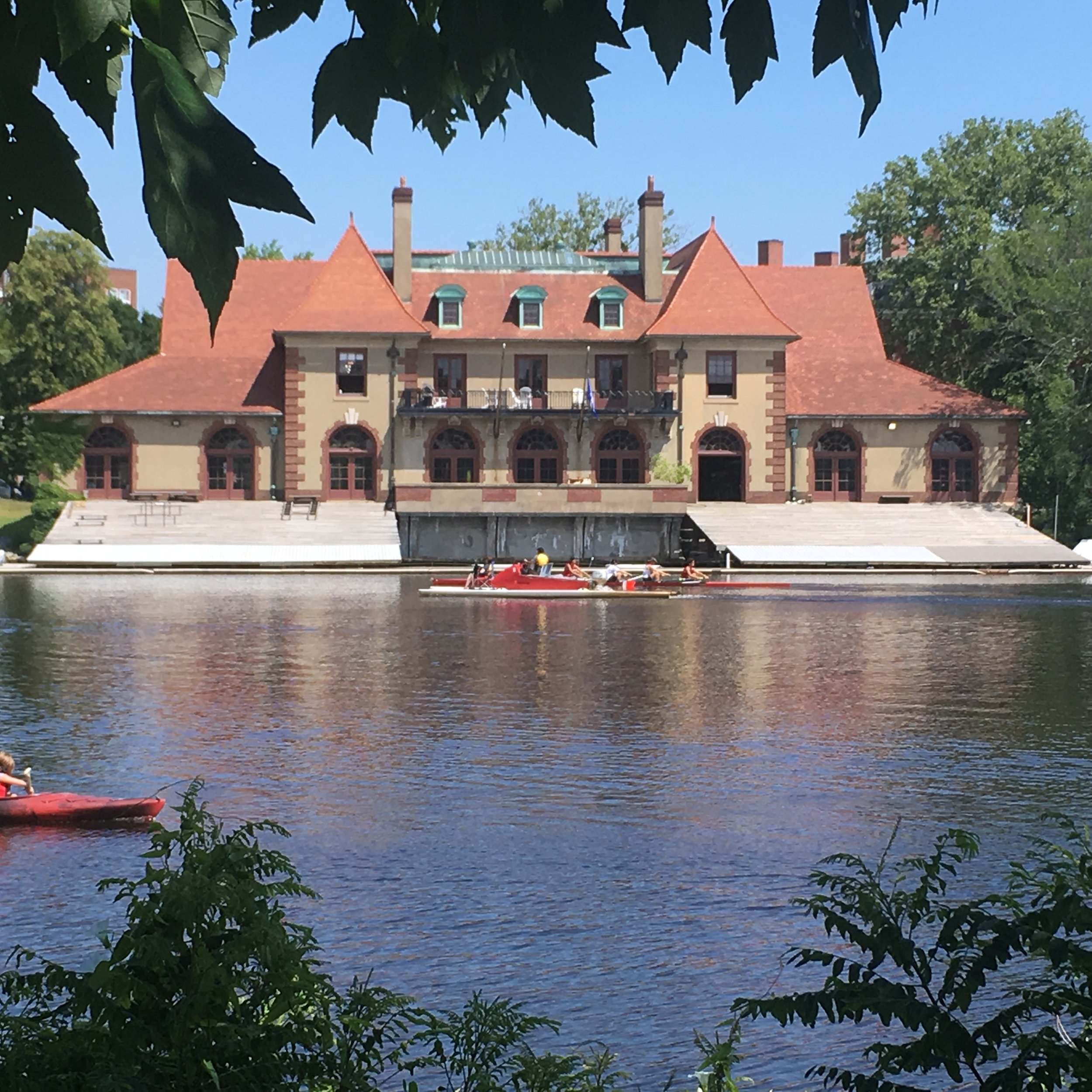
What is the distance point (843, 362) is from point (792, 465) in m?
6.04

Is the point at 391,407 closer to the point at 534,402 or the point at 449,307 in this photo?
Result: the point at 449,307

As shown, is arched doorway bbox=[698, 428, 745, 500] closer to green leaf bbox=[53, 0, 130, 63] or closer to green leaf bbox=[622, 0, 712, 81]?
green leaf bbox=[622, 0, 712, 81]

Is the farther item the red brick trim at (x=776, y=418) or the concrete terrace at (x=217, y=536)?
the red brick trim at (x=776, y=418)

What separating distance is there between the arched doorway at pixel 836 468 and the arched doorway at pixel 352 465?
17842 mm

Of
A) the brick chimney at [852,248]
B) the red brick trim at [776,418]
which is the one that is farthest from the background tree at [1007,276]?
the red brick trim at [776,418]

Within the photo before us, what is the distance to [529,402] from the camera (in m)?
59.7

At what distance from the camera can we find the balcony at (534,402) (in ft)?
→ 192

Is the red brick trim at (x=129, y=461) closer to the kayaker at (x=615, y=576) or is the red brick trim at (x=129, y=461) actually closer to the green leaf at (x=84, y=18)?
the kayaker at (x=615, y=576)

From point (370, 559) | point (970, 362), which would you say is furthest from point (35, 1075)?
point (970, 362)

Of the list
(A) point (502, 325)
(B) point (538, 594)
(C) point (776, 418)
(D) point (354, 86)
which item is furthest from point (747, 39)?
(A) point (502, 325)

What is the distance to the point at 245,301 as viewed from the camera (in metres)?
63.7

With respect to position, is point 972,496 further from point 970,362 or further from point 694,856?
point 694,856

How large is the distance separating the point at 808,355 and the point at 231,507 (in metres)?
25.0

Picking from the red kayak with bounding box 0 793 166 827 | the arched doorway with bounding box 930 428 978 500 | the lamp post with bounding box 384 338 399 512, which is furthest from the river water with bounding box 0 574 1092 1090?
the arched doorway with bounding box 930 428 978 500
